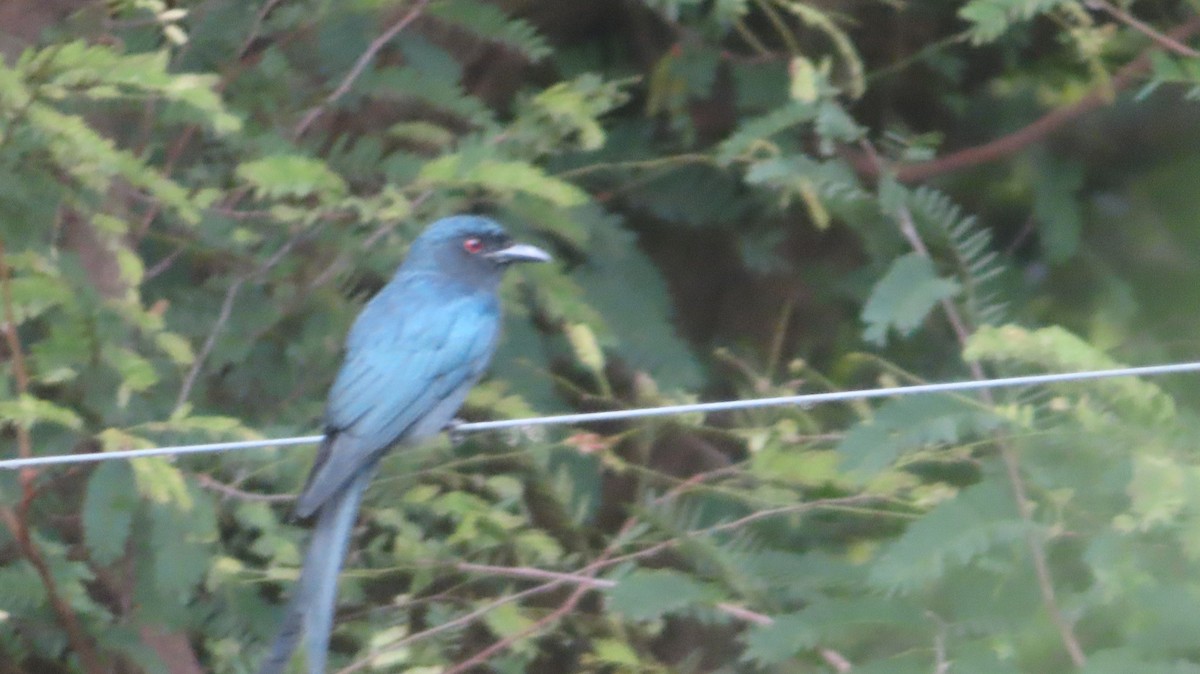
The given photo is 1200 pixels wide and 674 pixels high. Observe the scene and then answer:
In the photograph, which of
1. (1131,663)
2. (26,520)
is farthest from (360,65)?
(1131,663)

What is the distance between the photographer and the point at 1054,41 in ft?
20.2

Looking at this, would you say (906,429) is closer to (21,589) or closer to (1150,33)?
(1150,33)

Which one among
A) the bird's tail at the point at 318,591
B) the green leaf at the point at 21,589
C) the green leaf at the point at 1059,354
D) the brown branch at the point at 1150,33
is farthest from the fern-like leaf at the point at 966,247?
the green leaf at the point at 21,589

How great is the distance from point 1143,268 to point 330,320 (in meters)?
2.36

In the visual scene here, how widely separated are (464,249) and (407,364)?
1.55ft

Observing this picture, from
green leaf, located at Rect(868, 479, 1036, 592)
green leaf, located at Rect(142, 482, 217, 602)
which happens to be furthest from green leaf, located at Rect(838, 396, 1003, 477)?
green leaf, located at Rect(142, 482, 217, 602)

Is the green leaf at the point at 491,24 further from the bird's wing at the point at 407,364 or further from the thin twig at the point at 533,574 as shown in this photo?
the thin twig at the point at 533,574

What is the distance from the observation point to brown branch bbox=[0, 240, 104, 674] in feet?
14.9

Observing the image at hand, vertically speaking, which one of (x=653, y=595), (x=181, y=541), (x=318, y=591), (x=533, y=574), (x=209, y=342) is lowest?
(x=533, y=574)

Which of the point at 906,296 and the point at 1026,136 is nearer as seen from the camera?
the point at 906,296

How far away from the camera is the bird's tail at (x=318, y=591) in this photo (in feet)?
15.4

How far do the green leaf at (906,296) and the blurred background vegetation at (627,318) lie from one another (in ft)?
0.04

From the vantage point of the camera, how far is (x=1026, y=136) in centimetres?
607

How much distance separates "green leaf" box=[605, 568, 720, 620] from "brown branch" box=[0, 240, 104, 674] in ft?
4.89
